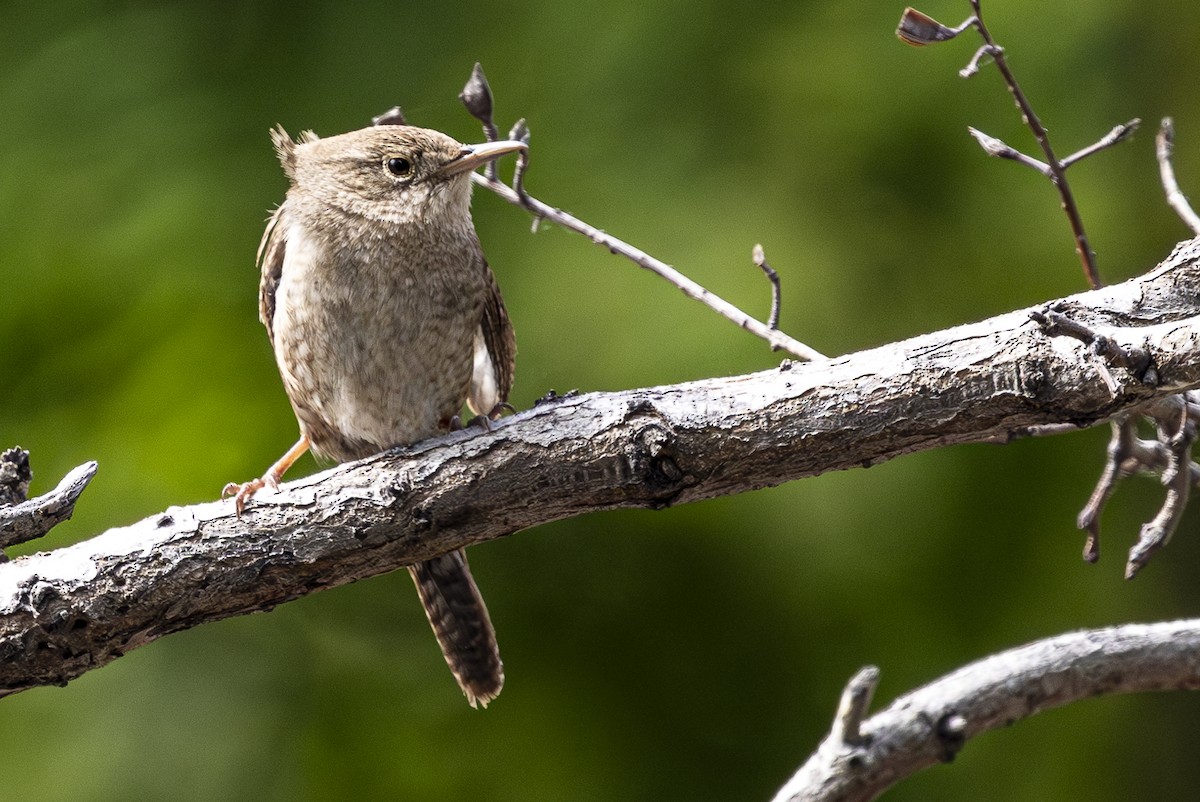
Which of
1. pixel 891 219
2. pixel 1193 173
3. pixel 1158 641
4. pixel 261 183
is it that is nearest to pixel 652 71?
pixel 891 219

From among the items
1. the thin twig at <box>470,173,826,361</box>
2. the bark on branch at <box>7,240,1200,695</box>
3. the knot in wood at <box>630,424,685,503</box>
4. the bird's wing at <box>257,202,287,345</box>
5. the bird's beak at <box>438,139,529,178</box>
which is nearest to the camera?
the bark on branch at <box>7,240,1200,695</box>

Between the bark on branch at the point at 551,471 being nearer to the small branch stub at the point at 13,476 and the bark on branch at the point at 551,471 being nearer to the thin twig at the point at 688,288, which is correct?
the small branch stub at the point at 13,476

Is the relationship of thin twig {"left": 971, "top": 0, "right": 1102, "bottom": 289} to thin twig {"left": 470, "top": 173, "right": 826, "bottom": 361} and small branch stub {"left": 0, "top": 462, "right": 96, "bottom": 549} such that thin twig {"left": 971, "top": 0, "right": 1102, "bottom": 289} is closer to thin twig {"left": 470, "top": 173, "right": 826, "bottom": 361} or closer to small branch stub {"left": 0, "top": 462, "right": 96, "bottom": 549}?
thin twig {"left": 470, "top": 173, "right": 826, "bottom": 361}

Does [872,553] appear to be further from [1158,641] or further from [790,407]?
[790,407]

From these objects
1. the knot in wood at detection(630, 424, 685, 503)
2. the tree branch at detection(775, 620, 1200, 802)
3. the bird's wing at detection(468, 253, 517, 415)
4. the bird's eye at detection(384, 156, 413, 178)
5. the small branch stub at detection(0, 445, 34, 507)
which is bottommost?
the tree branch at detection(775, 620, 1200, 802)

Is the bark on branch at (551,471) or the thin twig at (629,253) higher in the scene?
the thin twig at (629,253)

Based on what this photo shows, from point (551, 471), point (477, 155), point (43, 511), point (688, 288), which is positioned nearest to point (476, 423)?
point (551, 471)

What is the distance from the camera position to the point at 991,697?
2469 millimetres

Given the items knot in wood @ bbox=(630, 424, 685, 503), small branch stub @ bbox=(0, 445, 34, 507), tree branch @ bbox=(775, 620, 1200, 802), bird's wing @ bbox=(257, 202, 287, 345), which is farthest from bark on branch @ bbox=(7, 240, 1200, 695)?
bird's wing @ bbox=(257, 202, 287, 345)

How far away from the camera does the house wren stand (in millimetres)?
2654

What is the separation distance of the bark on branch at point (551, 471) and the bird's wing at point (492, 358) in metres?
0.72

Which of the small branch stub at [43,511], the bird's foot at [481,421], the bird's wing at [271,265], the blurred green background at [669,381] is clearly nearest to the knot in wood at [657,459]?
the bird's foot at [481,421]

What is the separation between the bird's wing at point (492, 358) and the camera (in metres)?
2.91

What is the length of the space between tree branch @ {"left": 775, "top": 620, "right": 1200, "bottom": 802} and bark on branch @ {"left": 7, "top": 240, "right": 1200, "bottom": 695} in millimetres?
698
